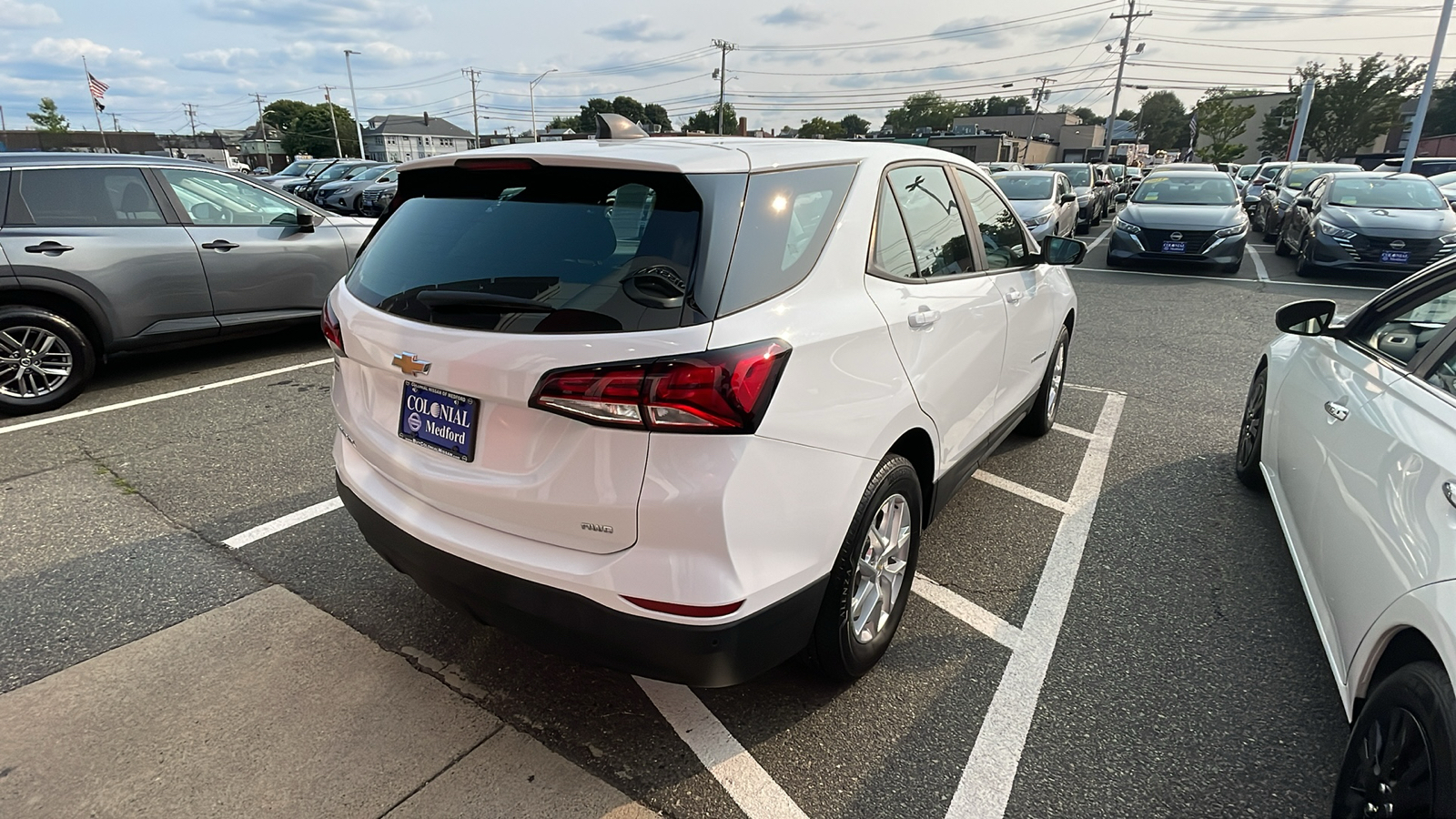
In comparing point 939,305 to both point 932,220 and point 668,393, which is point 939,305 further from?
point 668,393

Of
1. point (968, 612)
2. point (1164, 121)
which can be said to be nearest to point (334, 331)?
point (968, 612)

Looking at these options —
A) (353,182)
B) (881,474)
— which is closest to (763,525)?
(881,474)

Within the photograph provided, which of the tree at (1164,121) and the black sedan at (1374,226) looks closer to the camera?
the black sedan at (1374,226)

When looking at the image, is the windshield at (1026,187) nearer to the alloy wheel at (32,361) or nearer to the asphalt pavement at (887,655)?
the asphalt pavement at (887,655)

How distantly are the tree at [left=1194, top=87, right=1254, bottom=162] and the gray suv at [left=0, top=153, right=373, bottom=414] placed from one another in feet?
264

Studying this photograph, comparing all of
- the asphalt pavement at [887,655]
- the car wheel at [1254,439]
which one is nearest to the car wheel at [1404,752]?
the asphalt pavement at [887,655]

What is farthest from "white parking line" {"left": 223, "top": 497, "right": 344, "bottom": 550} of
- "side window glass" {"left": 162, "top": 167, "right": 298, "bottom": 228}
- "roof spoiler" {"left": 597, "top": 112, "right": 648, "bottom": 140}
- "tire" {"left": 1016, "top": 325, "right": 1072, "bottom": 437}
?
"tire" {"left": 1016, "top": 325, "right": 1072, "bottom": 437}

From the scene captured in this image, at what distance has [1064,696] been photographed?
8.21 ft

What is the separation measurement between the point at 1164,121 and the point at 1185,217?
124356 millimetres

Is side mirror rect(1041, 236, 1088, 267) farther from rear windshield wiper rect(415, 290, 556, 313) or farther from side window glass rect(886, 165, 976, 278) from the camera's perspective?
rear windshield wiper rect(415, 290, 556, 313)

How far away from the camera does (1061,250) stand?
4.09 m

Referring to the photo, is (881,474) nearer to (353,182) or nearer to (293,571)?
(293,571)

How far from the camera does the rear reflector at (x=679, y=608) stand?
183 cm

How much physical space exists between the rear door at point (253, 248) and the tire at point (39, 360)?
95 centimetres
